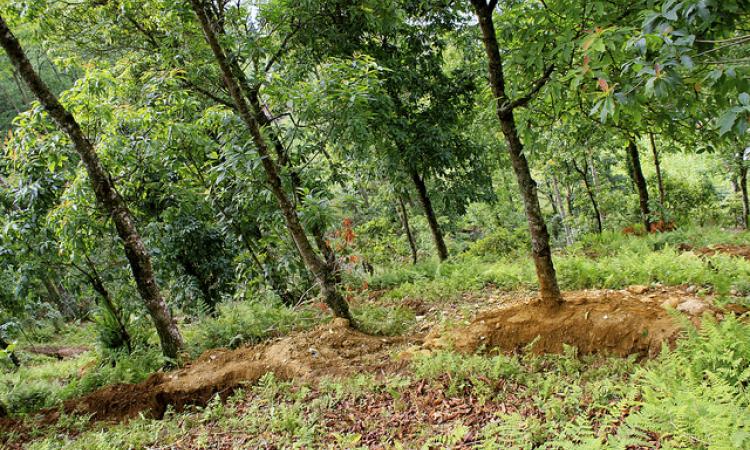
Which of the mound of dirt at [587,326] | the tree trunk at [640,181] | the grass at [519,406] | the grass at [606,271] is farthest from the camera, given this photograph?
the tree trunk at [640,181]

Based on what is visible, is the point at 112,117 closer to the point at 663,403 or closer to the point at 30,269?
the point at 30,269

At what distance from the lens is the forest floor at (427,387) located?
3268 mm

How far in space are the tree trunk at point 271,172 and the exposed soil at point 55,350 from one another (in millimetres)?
12003

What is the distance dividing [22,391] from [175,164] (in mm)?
3835

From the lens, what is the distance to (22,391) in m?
5.48

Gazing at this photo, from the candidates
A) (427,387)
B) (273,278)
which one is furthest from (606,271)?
(273,278)

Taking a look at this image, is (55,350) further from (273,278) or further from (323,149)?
(323,149)

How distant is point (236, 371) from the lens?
5.23 m

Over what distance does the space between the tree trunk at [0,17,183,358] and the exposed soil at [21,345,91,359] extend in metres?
10.2

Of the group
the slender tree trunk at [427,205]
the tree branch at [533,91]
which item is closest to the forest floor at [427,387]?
the tree branch at [533,91]

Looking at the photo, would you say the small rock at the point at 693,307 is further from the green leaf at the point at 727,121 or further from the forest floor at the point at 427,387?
the green leaf at the point at 727,121

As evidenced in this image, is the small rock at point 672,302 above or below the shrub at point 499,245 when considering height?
above

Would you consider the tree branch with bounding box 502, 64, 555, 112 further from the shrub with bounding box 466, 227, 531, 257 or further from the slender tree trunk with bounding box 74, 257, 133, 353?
the shrub with bounding box 466, 227, 531, 257

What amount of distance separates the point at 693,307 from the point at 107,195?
7170 millimetres
